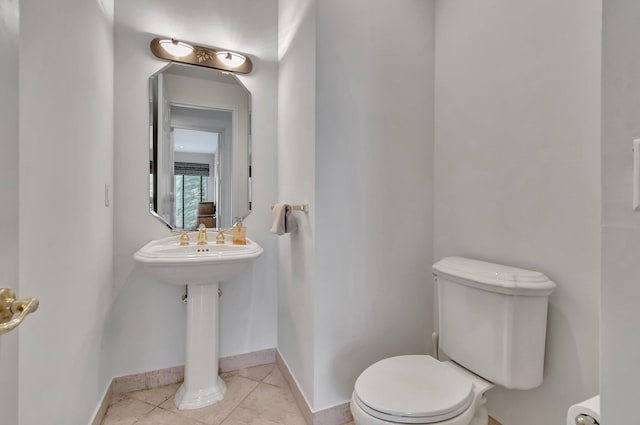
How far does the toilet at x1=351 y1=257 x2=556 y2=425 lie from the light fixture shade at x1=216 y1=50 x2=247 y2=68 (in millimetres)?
1834

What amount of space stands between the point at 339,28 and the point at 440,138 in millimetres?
817

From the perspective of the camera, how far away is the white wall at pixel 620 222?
40 cm

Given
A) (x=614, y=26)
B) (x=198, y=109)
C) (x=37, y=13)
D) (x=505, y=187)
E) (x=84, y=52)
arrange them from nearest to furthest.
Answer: (x=614, y=26) < (x=37, y=13) < (x=84, y=52) < (x=505, y=187) < (x=198, y=109)

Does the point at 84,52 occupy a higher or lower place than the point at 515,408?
higher

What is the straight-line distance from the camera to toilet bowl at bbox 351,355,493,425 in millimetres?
956

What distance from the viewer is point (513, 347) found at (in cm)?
108

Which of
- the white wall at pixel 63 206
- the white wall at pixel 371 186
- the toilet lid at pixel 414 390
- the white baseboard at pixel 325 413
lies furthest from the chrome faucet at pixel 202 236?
the toilet lid at pixel 414 390

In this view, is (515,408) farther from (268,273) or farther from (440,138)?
(268,273)

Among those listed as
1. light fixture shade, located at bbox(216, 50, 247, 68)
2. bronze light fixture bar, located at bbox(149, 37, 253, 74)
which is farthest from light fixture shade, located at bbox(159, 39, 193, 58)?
light fixture shade, located at bbox(216, 50, 247, 68)

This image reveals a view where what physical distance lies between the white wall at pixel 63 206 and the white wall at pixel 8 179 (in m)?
0.38

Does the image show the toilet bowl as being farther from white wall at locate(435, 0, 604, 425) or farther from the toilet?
white wall at locate(435, 0, 604, 425)

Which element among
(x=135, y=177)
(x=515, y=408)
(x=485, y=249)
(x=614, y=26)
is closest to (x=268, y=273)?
(x=135, y=177)

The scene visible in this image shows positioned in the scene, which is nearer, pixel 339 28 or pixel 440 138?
pixel 339 28

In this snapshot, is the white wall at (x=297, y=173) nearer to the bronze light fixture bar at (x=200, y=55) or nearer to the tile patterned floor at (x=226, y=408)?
the tile patterned floor at (x=226, y=408)
